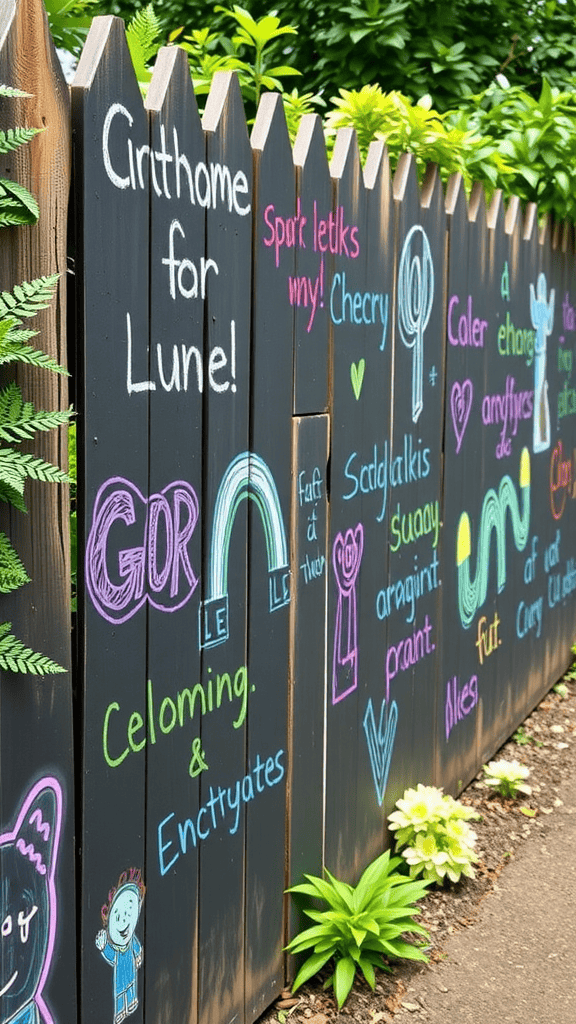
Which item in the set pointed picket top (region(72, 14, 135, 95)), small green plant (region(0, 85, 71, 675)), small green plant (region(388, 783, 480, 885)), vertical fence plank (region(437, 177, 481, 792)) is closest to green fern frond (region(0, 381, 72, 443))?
small green plant (region(0, 85, 71, 675))

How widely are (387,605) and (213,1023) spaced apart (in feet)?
4.98

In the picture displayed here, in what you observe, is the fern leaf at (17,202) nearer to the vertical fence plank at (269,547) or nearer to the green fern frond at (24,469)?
the green fern frond at (24,469)

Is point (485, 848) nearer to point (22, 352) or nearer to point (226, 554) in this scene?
point (226, 554)

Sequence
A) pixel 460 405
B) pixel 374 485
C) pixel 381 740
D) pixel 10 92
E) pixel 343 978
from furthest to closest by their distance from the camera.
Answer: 1. pixel 460 405
2. pixel 381 740
3. pixel 374 485
4. pixel 343 978
5. pixel 10 92

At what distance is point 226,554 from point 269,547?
250 millimetres

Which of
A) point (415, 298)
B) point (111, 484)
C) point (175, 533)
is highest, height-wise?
point (415, 298)

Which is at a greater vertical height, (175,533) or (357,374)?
(357,374)

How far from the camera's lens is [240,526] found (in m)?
2.74

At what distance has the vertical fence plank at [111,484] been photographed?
2.05 m

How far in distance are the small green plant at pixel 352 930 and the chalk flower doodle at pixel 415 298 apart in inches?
63.6

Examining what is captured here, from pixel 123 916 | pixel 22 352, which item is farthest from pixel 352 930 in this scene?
pixel 22 352

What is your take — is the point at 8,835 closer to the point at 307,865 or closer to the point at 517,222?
the point at 307,865

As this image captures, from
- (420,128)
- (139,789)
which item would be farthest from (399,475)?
(139,789)

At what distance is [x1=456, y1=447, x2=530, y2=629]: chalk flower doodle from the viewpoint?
4.67m
